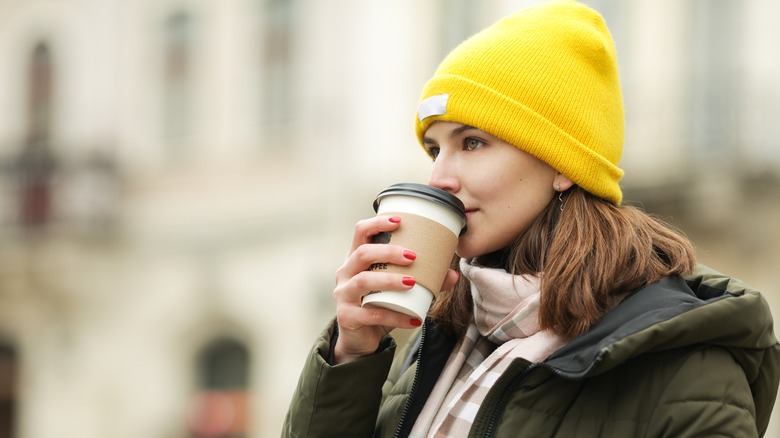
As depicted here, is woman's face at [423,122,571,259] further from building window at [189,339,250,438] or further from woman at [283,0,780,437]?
building window at [189,339,250,438]

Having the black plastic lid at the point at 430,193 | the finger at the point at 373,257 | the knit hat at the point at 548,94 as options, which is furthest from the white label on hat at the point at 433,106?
the finger at the point at 373,257

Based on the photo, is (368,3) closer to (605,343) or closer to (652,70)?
(652,70)

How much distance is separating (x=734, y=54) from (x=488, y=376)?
8.87 metres

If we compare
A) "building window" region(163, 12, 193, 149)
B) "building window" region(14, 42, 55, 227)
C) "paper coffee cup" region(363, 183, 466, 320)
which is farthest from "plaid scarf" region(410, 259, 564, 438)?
"building window" region(14, 42, 55, 227)

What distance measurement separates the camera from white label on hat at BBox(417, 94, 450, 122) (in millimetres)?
2299

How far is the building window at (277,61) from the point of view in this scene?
1297cm

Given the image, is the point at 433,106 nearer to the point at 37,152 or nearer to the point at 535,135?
the point at 535,135

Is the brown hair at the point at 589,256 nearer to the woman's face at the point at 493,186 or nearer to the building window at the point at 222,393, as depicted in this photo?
the woman's face at the point at 493,186

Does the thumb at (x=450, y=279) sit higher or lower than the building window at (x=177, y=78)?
higher

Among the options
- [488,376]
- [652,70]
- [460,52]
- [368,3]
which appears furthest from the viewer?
[368,3]

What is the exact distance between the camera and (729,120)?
10055 mm

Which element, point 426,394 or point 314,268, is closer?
point 426,394

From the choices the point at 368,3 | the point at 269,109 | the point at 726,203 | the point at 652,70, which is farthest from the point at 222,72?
the point at 726,203

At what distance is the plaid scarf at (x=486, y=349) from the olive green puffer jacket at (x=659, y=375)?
9 cm
